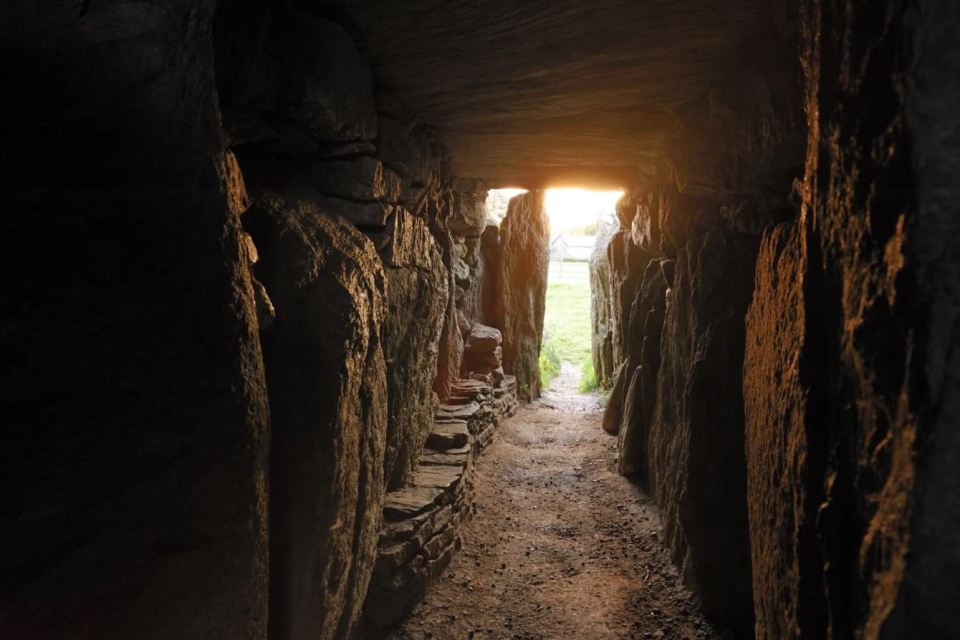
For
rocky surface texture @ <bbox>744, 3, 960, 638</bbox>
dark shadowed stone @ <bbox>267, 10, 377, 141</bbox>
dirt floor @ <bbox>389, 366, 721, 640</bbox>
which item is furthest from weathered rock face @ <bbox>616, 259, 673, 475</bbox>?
rocky surface texture @ <bbox>744, 3, 960, 638</bbox>

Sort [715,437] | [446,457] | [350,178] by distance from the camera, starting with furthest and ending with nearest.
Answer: [446,457] → [715,437] → [350,178]

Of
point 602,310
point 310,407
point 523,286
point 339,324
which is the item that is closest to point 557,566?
point 310,407

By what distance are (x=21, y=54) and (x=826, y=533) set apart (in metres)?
3.37

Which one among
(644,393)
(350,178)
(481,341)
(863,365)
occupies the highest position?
(350,178)

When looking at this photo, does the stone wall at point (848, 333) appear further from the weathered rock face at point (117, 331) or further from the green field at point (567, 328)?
the green field at point (567, 328)

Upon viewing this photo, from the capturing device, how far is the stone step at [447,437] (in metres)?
6.66

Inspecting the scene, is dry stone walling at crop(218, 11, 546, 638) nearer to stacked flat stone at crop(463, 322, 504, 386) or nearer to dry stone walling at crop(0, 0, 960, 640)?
dry stone walling at crop(0, 0, 960, 640)

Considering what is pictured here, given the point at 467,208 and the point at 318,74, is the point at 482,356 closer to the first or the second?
the point at 467,208

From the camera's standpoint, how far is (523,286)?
14555 millimetres

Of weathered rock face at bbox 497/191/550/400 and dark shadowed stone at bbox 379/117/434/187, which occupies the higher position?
dark shadowed stone at bbox 379/117/434/187

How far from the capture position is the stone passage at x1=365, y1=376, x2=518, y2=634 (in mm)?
4406

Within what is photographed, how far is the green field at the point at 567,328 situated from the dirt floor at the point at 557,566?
8258mm

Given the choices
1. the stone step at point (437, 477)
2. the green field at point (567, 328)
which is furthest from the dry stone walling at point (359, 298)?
the green field at point (567, 328)

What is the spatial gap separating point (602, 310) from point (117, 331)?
47.0 feet
